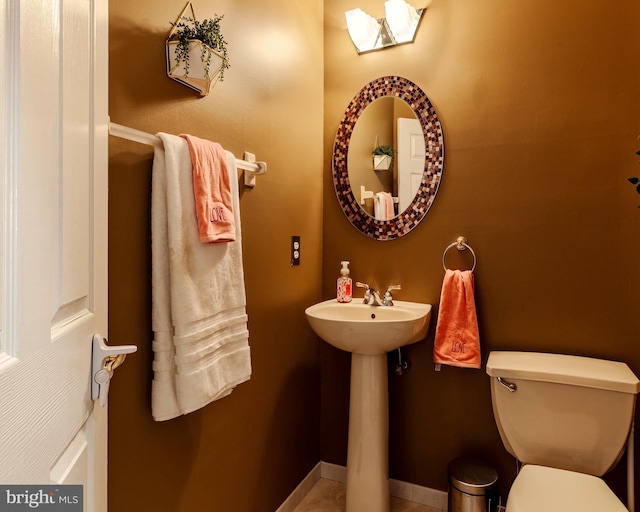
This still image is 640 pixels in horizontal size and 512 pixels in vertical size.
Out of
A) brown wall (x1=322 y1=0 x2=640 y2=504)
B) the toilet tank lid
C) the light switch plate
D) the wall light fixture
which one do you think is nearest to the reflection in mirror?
brown wall (x1=322 y1=0 x2=640 y2=504)

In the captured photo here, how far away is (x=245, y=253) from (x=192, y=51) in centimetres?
70

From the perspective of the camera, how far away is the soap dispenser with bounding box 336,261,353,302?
2105 mm

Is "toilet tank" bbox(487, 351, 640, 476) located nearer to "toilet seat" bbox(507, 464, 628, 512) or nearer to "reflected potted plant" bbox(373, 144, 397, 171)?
"toilet seat" bbox(507, 464, 628, 512)

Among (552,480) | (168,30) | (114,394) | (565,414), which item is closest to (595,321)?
(565,414)

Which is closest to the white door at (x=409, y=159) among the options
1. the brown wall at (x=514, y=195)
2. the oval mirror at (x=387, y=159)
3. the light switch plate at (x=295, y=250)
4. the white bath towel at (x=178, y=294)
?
the oval mirror at (x=387, y=159)

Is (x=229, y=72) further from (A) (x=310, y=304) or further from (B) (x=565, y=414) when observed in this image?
(B) (x=565, y=414)

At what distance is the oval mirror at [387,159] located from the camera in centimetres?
200

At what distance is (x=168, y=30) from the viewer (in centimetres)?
121

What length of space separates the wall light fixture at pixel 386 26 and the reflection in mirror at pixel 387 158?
276 millimetres

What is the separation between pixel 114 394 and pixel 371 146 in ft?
5.20

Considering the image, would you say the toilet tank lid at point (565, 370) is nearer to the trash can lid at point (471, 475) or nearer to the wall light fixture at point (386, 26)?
the trash can lid at point (471, 475)

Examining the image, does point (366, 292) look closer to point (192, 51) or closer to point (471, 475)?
point (471, 475)

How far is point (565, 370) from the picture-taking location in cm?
155

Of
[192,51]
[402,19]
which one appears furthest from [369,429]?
[402,19]
